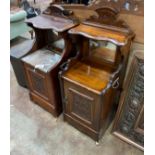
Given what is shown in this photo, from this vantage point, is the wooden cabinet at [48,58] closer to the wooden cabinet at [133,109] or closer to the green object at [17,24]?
the wooden cabinet at [133,109]

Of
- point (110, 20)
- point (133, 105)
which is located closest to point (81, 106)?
point (133, 105)

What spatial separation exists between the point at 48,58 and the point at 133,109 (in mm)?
973

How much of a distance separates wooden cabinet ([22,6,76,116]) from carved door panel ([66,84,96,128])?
0.21m

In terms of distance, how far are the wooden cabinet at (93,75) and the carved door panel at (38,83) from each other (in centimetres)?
25

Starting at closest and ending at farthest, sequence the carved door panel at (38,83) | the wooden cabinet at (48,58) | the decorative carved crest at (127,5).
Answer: the decorative carved crest at (127,5) < the wooden cabinet at (48,58) < the carved door panel at (38,83)

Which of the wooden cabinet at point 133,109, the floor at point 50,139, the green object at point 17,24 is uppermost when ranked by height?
the green object at point 17,24

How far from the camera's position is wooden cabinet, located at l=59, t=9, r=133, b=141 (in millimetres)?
→ 1261

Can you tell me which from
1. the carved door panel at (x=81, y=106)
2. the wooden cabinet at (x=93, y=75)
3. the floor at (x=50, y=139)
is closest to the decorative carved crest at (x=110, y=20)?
the wooden cabinet at (x=93, y=75)

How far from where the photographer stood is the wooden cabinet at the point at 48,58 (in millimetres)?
1492

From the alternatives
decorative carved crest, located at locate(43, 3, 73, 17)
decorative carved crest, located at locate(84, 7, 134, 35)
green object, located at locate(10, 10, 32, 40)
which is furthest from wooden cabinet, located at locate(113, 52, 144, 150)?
green object, located at locate(10, 10, 32, 40)

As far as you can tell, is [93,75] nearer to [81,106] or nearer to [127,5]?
[81,106]

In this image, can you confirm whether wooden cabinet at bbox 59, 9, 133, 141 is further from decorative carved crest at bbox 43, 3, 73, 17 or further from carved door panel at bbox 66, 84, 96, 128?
decorative carved crest at bbox 43, 3, 73, 17

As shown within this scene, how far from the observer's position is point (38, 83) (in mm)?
1720
